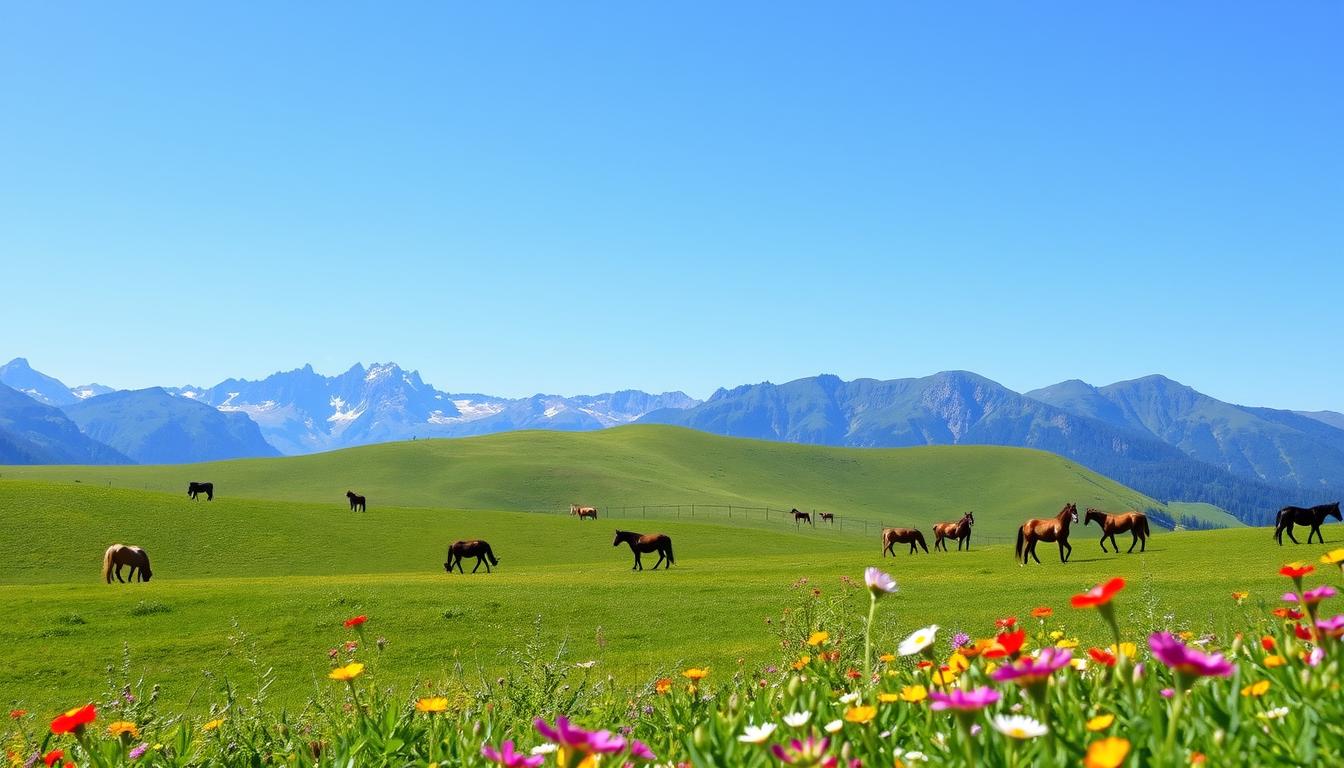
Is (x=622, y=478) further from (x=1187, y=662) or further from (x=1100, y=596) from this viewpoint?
(x=1187, y=662)

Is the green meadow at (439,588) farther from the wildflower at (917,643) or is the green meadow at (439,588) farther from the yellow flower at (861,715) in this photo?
the yellow flower at (861,715)

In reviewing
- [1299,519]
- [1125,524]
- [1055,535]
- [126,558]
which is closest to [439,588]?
[126,558]

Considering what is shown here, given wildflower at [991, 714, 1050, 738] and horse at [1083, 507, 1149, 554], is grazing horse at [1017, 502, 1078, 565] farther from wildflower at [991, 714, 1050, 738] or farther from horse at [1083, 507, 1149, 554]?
wildflower at [991, 714, 1050, 738]

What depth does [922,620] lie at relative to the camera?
22.7 meters

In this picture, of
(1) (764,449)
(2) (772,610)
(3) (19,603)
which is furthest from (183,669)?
(1) (764,449)

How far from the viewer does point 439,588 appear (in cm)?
3350

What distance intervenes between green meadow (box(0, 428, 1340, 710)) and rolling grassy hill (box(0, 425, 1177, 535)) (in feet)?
10.2

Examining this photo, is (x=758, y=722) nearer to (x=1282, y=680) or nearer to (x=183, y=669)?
(x=1282, y=680)

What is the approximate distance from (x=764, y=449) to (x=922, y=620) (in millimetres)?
171108

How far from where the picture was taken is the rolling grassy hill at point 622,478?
134 meters

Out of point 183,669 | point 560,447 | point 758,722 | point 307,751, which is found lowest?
point 183,669

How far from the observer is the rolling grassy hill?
440ft

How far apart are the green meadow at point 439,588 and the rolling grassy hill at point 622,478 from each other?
3105 millimetres

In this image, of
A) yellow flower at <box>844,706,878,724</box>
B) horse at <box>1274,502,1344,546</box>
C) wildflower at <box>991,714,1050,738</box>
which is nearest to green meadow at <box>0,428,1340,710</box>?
horse at <box>1274,502,1344,546</box>
